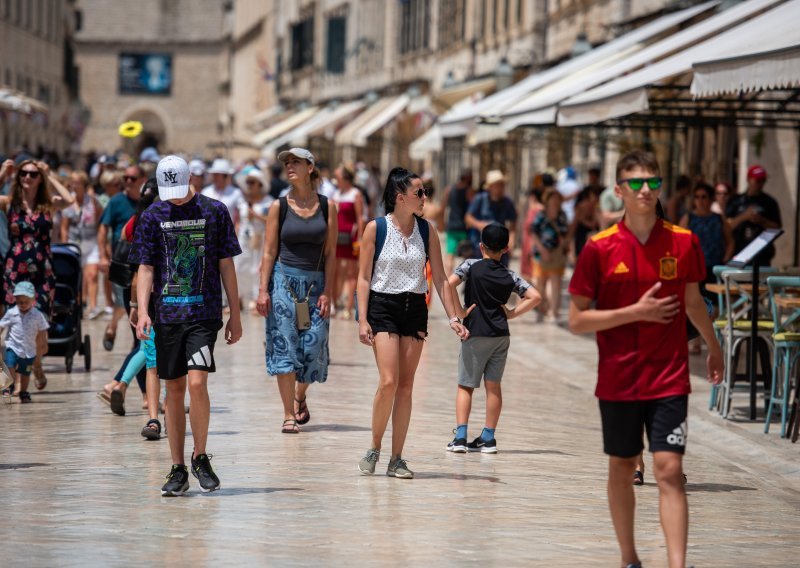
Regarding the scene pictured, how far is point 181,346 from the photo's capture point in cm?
830

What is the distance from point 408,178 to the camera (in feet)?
29.7

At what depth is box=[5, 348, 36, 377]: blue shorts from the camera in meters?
A: 12.1

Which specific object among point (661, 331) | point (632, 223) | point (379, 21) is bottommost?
point (661, 331)

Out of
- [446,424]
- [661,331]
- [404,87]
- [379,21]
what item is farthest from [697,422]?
[379,21]

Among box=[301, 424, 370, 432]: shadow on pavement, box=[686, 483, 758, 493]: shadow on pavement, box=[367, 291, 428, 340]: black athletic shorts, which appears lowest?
box=[686, 483, 758, 493]: shadow on pavement

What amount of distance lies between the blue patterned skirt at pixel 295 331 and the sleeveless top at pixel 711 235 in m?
5.48

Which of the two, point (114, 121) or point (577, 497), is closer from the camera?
point (577, 497)

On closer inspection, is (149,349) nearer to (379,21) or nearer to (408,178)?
(408,178)

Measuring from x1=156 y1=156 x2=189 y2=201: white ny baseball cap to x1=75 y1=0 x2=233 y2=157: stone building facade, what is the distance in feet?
309

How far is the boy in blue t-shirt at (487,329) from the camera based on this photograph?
9961 mm

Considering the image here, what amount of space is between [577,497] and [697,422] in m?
3.54

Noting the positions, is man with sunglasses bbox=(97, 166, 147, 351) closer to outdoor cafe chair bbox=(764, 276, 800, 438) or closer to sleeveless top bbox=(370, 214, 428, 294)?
sleeveless top bbox=(370, 214, 428, 294)

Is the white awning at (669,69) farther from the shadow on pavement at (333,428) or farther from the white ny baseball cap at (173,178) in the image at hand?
the white ny baseball cap at (173,178)

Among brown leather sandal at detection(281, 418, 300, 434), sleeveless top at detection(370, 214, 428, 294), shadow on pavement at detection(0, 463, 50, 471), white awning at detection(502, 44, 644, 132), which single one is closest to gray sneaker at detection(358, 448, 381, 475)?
sleeveless top at detection(370, 214, 428, 294)
